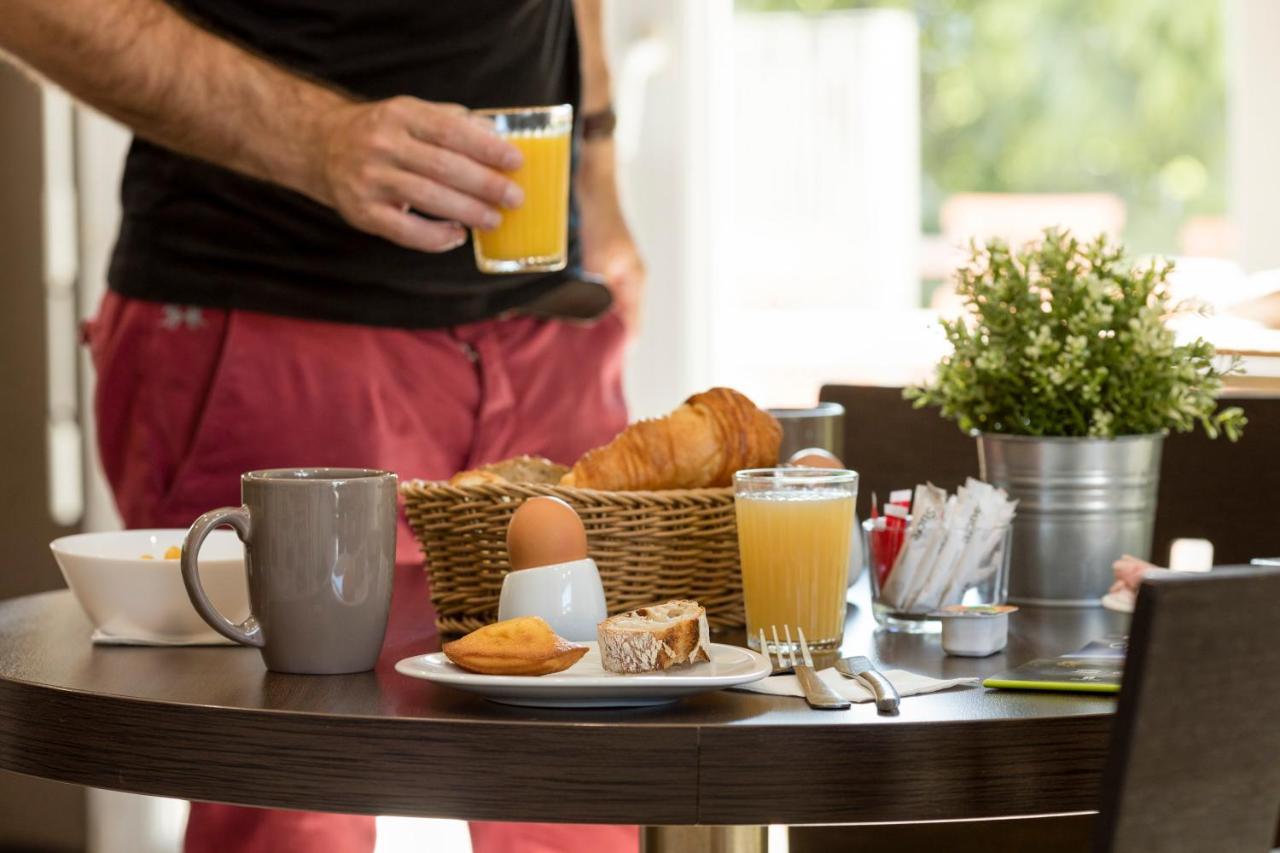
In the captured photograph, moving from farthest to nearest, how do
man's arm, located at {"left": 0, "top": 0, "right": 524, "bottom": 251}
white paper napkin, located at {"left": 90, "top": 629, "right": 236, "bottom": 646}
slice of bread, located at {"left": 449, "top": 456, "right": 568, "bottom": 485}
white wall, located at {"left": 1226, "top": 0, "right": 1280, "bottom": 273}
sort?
1. white wall, located at {"left": 1226, "top": 0, "right": 1280, "bottom": 273}
2. man's arm, located at {"left": 0, "top": 0, "right": 524, "bottom": 251}
3. slice of bread, located at {"left": 449, "top": 456, "right": 568, "bottom": 485}
4. white paper napkin, located at {"left": 90, "top": 629, "right": 236, "bottom": 646}

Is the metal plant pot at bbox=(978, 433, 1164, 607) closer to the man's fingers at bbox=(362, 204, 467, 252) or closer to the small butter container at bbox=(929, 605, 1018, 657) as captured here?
the small butter container at bbox=(929, 605, 1018, 657)

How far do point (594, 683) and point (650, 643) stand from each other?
0.06 metres

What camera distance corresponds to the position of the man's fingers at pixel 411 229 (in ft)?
4.81

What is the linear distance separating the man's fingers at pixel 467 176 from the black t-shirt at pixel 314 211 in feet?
1.15

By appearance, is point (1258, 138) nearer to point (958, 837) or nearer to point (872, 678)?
point (958, 837)

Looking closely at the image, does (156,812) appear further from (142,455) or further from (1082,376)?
(1082,376)

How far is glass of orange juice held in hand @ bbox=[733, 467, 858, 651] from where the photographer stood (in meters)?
1.06

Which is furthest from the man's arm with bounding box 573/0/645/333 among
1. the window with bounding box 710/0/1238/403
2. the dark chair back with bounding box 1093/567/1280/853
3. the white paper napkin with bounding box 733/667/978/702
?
the dark chair back with bounding box 1093/567/1280/853

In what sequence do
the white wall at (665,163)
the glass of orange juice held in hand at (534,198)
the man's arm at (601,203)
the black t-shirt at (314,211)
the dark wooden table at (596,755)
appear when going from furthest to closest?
1. the white wall at (665,163)
2. the man's arm at (601,203)
3. the black t-shirt at (314,211)
4. the glass of orange juice held in hand at (534,198)
5. the dark wooden table at (596,755)

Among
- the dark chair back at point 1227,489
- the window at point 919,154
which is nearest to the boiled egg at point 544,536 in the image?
the dark chair back at point 1227,489

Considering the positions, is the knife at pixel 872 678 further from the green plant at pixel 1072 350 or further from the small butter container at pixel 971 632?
the green plant at pixel 1072 350

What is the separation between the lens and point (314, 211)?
5.57ft

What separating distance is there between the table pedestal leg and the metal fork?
0.41 feet

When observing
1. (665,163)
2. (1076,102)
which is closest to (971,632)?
(665,163)
